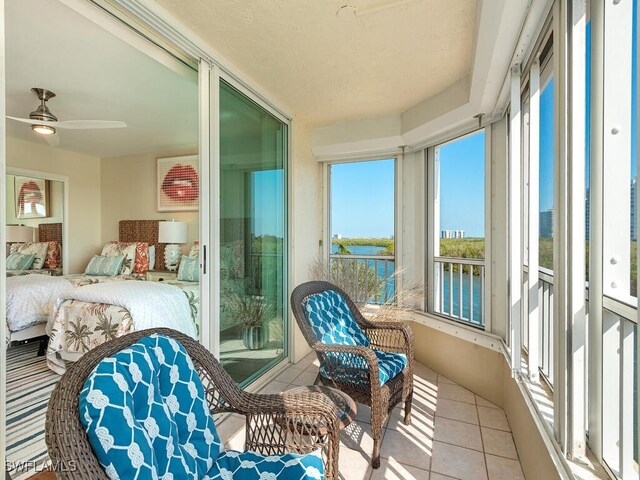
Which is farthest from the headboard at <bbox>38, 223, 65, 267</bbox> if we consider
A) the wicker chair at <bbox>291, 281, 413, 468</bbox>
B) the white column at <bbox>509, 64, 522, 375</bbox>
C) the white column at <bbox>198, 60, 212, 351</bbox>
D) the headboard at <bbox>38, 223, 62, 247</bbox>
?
the white column at <bbox>509, 64, 522, 375</bbox>

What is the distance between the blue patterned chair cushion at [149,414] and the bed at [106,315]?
1462mm

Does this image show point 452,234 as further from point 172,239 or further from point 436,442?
point 172,239

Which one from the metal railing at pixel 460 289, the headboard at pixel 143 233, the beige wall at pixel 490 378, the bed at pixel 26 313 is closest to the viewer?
the beige wall at pixel 490 378

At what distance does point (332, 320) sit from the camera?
2273 millimetres

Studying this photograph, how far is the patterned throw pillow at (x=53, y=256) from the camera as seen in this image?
4512mm

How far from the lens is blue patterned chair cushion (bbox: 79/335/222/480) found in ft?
2.73

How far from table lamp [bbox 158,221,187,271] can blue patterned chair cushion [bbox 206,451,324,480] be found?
144 inches

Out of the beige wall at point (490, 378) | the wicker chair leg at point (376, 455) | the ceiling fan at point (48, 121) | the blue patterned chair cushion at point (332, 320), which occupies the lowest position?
the wicker chair leg at point (376, 455)

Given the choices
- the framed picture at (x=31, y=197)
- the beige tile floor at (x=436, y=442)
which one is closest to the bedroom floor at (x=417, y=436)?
the beige tile floor at (x=436, y=442)

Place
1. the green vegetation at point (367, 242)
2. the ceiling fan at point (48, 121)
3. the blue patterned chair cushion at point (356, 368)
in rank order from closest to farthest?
the blue patterned chair cushion at point (356, 368)
the ceiling fan at point (48, 121)
the green vegetation at point (367, 242)

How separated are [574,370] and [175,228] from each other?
441cm

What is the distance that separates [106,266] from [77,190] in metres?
1.59

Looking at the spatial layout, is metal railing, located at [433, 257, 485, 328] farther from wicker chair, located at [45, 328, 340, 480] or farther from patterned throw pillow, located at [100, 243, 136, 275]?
patterned throw pillow, located at [100, 243, 136, 275]

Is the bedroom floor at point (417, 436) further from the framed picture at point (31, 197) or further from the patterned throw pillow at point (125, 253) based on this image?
the framed picture at point (31, 197)
